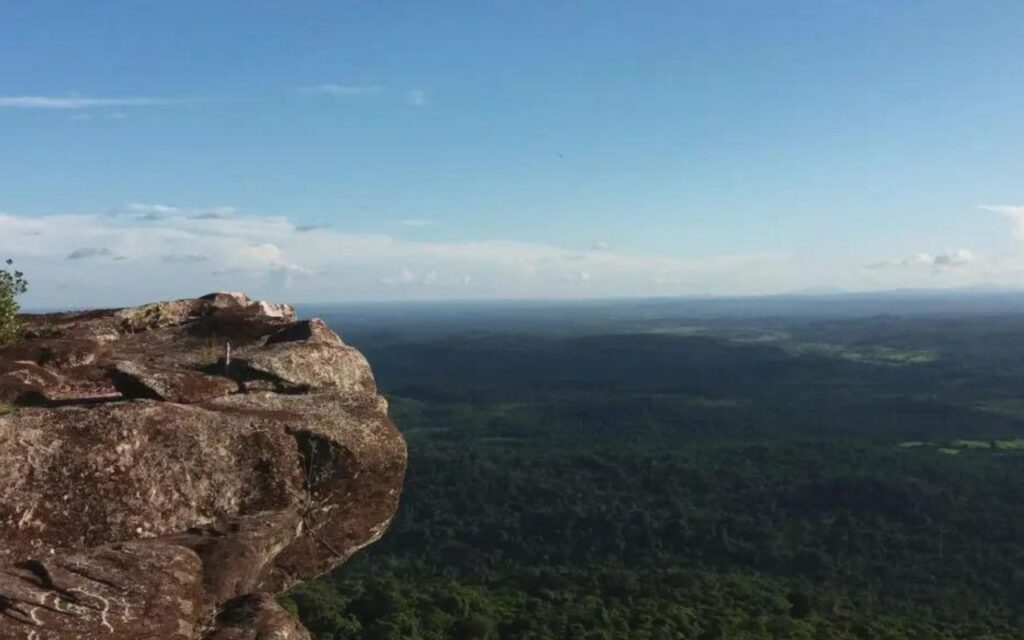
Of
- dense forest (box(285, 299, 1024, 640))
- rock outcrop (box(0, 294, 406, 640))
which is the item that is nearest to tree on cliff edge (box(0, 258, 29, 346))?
rock outcrop (box(0, 294, 406, 640))

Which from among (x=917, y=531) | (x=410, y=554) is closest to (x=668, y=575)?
(x=410, y=554)

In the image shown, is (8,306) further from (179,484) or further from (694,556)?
(694,556)

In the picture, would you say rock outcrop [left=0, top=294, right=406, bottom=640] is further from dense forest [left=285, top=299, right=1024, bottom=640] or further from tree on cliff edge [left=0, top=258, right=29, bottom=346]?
dense forest [left=285, top=299, right=1024, bottom=640]

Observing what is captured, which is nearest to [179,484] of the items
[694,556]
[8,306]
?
[8,306]

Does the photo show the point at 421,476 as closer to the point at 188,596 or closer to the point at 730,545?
the point at 730,545

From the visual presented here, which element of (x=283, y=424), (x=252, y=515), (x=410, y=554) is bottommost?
(x=410, y=554)

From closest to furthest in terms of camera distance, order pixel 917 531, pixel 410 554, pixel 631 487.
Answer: pixel 410 554 < pixel 917 531 < pixel 631 487

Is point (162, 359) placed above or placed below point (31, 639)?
above

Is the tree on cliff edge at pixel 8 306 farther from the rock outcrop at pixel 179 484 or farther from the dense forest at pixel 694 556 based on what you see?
the dense forest at pixel 694 556
